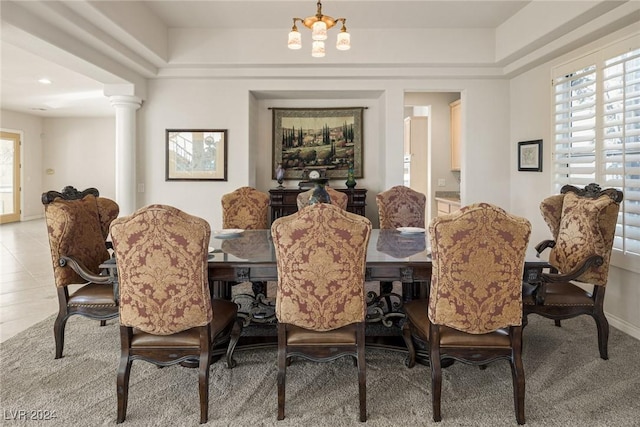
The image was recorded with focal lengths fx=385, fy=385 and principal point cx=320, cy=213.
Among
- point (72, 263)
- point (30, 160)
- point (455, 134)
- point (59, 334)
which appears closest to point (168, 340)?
point (72, 263)

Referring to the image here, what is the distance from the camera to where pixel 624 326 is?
3.16 meters

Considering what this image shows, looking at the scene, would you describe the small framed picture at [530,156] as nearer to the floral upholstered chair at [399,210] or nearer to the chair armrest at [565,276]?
Result: the floral upholstered chair at [399,210]

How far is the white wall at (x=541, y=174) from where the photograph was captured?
125 inches

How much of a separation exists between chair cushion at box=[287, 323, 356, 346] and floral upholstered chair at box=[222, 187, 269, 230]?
81.4 inches

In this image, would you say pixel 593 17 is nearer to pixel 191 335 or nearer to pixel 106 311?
pixel 191 335

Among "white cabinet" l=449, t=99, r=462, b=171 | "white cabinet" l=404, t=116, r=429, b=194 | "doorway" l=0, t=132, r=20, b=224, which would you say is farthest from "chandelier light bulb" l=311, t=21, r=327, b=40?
"doorway" l=0, t=132, r=20, b=224

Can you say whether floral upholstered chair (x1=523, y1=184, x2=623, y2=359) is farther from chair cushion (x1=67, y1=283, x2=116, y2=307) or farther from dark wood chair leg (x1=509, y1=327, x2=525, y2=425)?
chair cushion (x1=67, y1=283, x2=116, y2=307)

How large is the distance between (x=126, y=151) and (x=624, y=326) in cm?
545

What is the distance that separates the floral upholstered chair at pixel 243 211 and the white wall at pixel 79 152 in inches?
337

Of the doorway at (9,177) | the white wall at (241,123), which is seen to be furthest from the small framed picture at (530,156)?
the doorway at (9,177)

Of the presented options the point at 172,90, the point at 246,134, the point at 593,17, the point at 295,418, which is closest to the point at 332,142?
the point at 246,134

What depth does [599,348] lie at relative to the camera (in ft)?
8.65

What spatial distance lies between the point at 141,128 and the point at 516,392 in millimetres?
4905

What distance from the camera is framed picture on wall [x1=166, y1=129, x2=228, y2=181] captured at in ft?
16.3
